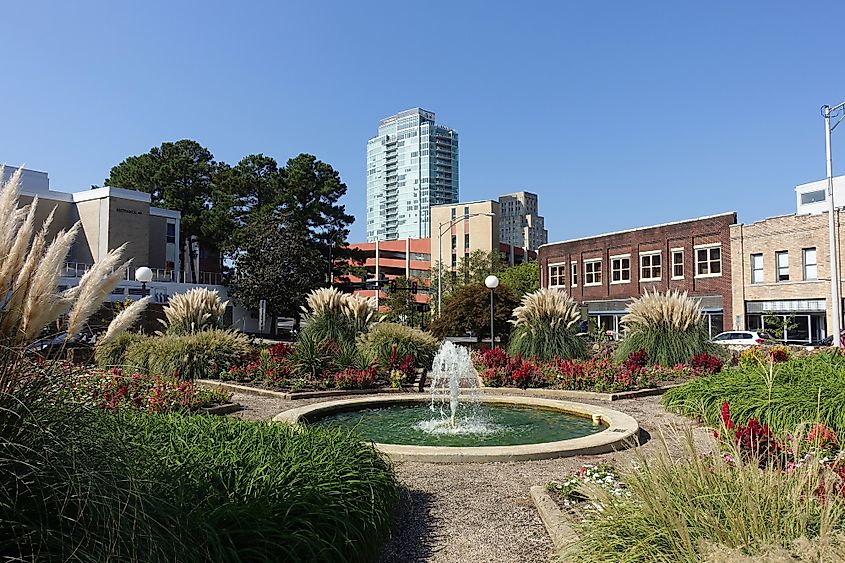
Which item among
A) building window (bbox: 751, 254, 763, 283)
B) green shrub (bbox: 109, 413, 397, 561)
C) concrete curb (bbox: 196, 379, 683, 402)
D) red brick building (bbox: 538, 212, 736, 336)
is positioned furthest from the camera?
red brick building (bbox: 538, 212, 736, 336)

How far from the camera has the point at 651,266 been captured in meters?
45.1

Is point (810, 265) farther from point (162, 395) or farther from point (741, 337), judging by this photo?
point (162, 395)

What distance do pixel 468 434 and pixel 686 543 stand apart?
6751 millimetres

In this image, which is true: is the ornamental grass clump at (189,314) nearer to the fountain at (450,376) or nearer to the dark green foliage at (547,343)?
the fountain at (450,376)

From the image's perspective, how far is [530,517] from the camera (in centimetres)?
557

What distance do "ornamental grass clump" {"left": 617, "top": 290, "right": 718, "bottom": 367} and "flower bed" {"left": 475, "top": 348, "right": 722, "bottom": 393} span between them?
863 mm

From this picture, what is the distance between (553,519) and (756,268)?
124 feet

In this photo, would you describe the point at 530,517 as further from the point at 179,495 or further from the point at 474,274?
the point at 474,274

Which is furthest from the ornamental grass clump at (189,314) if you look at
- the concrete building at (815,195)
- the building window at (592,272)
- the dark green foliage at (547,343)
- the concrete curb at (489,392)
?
the concrete building at (815,195)

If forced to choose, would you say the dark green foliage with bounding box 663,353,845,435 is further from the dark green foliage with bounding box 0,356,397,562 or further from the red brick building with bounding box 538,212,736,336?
the red brick building with bounding box 538,212,736,336

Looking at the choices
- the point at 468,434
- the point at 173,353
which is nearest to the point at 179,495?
the point at 468,434

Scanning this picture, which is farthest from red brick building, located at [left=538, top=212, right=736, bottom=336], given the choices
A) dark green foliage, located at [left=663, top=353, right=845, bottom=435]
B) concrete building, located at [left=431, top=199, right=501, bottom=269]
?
concrete building, located at [left=431, top=199, right=501, bottom=269]

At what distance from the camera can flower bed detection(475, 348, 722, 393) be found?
46.9 ft

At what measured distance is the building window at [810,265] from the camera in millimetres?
34722
